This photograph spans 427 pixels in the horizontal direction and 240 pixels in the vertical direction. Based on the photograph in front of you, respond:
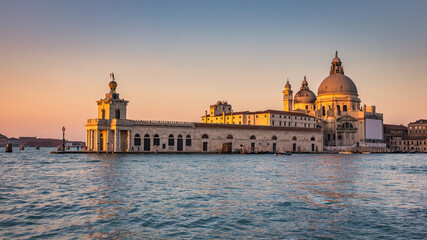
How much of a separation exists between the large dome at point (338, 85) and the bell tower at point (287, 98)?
7.72 meters

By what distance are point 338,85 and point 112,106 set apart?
6300cm

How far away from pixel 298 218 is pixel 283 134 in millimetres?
71437

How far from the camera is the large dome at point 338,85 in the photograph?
105m

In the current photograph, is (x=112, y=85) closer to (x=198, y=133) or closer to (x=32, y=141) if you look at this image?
(x=198, y=133)

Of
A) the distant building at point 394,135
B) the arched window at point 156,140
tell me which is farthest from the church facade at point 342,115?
the arched window at point 156,140

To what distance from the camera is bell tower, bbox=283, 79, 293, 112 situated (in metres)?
110

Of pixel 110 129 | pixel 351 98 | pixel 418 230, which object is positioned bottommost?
pixel 418 230

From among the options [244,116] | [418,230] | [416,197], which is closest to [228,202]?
[418,230]

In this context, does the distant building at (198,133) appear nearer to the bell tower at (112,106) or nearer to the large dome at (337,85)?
the bell tower at (112,106)

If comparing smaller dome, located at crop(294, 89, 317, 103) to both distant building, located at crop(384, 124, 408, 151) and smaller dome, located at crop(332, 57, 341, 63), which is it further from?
distant building, located at crop(384, 124, 408, 151)

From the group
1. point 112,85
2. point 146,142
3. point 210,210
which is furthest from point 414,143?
point 210,210

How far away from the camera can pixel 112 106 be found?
6506 centimetres

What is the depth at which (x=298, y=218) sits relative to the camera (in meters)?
13.5

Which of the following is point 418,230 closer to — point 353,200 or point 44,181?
point 353,200
